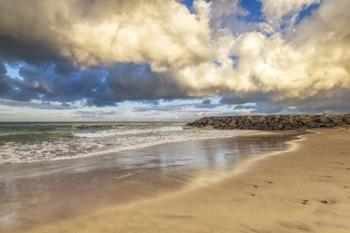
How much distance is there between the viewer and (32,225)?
5.14 m

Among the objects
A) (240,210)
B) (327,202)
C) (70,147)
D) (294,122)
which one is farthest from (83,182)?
(294,122)

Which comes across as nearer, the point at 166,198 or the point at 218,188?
the point at 166,198

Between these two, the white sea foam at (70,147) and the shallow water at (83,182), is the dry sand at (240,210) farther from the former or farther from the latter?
the white sea foam at (70,147)

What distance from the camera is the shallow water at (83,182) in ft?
19.4

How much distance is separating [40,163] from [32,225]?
24.4 ft

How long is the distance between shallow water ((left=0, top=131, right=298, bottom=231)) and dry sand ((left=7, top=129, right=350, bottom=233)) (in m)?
0.63

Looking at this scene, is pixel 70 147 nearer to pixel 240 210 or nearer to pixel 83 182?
pixel 83 182

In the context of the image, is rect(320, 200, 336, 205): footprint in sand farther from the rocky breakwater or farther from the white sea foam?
the rocky breakwater

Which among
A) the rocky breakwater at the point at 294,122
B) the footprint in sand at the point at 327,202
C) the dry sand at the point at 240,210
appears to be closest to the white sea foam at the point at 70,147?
the dry sand at the point at 240,210

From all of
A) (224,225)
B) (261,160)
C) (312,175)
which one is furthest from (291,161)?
(224,225)

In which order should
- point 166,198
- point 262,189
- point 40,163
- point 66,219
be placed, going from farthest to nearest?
point 40,163
point 262,189
point 166,198
point 66,219

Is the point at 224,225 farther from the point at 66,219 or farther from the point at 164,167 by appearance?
the point at 164,167

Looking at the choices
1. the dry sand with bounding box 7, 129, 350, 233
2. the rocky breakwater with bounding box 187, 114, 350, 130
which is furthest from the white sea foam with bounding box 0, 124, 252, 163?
the rocky breakwater with bounding box 187, 114, 350, 130

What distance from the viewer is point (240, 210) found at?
5.66 meters
